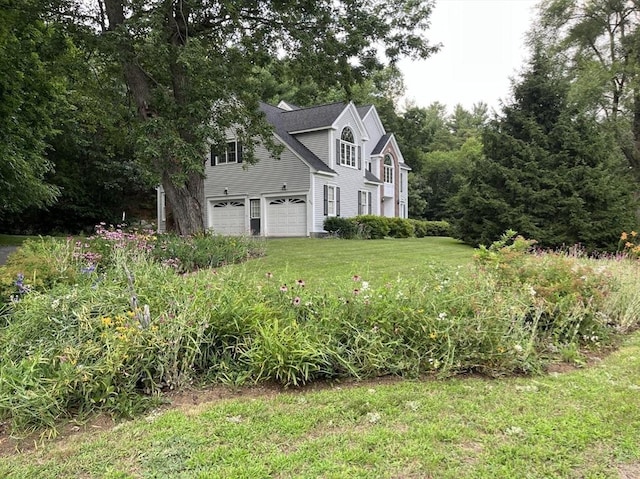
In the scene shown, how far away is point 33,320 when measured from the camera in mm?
3580

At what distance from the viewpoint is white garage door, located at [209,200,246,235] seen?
2240cm

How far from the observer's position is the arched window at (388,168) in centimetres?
2942

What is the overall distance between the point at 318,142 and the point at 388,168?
29.3 ft

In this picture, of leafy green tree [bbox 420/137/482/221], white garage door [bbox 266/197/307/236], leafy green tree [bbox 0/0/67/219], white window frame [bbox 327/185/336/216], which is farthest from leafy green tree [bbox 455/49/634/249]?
leafy green tree [bbox 420/137/482/221]

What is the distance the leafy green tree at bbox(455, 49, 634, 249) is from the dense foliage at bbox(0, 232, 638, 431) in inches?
425

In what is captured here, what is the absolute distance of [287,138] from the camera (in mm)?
21703

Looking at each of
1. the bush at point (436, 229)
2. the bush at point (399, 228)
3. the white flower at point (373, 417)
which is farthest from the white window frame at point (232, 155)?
the white flower at point (373, 417)

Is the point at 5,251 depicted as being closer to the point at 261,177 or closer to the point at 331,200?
the point at 261,177

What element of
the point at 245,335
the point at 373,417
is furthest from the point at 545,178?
the point at 373,417

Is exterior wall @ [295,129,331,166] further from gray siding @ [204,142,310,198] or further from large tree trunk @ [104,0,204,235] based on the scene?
large tree trunk @ [104,0,204,235]

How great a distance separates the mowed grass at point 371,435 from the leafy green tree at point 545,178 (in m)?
12.2

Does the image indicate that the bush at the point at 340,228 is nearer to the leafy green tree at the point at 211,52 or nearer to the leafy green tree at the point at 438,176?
the leafy green tree at the point at 211,52

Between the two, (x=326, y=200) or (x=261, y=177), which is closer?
(x=326, y=200)

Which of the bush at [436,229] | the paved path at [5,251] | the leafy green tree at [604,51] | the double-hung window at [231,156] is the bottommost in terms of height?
the paved path at [5,251]
